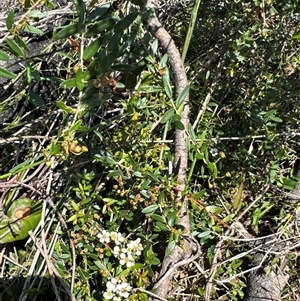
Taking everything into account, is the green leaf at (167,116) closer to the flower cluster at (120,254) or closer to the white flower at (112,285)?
the flower cluster at (120,254)

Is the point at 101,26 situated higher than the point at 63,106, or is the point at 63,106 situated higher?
the point at 101,26

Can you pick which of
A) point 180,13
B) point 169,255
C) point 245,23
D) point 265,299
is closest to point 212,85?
point 245,23

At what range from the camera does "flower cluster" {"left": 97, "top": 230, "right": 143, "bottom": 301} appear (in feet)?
4.98

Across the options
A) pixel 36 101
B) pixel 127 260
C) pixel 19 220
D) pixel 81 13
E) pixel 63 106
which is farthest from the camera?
pixel 19 220

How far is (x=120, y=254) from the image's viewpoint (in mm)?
1567

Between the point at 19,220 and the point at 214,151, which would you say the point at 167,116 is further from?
the point at 19,220

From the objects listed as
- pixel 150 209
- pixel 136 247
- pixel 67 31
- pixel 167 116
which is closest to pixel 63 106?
pixel 67 31

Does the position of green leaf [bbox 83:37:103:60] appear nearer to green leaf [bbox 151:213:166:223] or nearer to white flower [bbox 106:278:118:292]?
green leaf [bbox 151:213:166:223]

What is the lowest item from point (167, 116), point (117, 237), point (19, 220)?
point (117, 237)

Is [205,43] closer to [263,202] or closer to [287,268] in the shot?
[263,202]

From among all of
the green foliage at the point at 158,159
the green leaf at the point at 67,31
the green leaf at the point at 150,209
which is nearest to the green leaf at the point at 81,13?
the green leaf at the point at 67,31

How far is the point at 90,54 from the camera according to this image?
1209 millimetres

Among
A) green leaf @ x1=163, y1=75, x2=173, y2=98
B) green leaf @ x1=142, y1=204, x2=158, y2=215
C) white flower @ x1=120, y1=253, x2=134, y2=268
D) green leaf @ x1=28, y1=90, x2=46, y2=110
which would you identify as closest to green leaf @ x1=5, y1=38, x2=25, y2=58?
green leaf @ x1=28, y1=90, x2=46, y2=110

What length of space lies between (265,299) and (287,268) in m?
0.14
